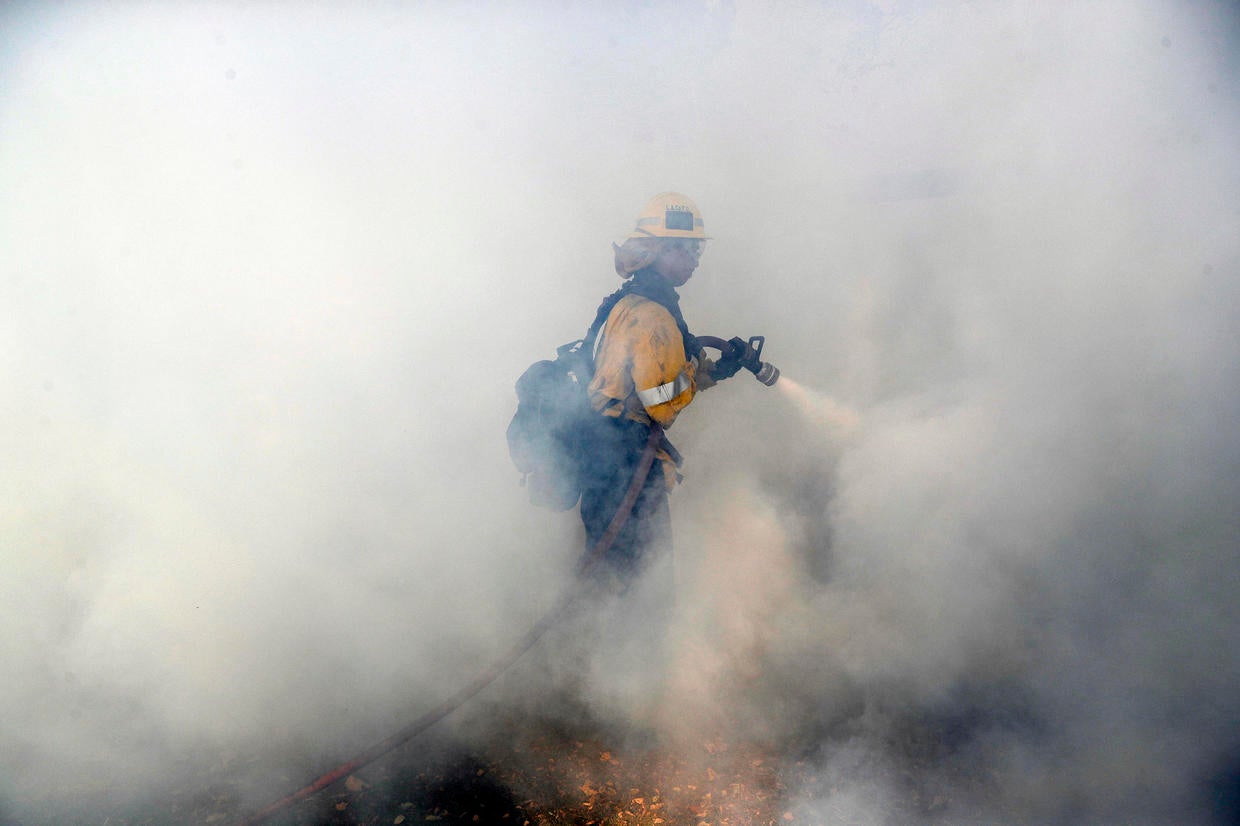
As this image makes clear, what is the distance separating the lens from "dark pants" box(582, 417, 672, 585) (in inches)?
143

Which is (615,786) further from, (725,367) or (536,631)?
(725,367)

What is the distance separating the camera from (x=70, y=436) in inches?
168

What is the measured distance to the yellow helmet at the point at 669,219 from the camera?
356cm

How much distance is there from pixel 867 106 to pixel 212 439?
498 centimetres

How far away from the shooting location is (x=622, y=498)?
3.70m

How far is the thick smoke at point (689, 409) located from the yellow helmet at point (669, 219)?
1.27 meters

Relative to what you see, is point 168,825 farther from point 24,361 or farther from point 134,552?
point 24,361

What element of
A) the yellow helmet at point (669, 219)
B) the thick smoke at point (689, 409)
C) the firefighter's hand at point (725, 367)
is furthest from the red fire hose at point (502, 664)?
the yellow helmet at point (669, 219)

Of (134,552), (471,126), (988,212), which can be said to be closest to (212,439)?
(134,552)

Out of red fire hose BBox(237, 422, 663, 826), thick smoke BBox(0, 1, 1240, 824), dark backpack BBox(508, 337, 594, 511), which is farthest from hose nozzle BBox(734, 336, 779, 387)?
thick smoke BBox(0, 1, 1240, 824)

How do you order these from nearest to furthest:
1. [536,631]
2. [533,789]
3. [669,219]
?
[533,789]
[669,219]
[536,631]

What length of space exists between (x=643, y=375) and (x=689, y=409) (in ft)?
5.28

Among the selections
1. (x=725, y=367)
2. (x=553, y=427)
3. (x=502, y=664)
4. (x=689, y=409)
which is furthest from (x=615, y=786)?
(x=689, y=409)

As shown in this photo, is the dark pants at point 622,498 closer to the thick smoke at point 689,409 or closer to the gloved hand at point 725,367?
the gloved hand at point 725,367
